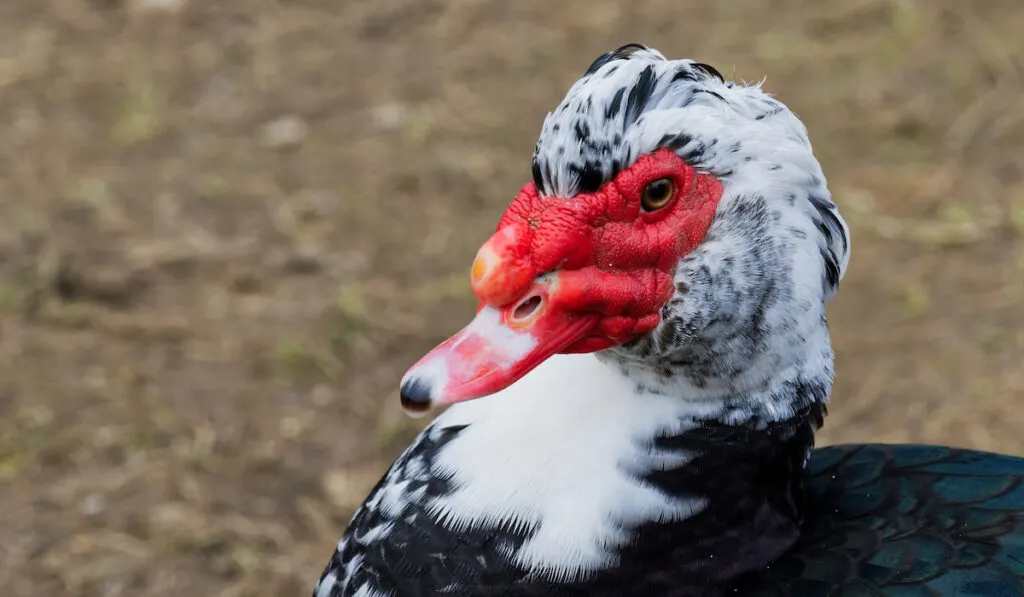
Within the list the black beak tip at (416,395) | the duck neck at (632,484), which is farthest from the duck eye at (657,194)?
the black beak tip at (416,395)

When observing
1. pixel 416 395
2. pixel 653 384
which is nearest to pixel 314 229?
pixel 653 384

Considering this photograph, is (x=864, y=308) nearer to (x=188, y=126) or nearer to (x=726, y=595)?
(x=726, y=595)

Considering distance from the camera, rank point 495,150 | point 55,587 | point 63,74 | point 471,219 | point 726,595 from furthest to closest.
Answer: point 63,74
point 495,150
point 471,219
point 55,587
point 726,595

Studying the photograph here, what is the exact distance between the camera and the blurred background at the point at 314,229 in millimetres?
3738

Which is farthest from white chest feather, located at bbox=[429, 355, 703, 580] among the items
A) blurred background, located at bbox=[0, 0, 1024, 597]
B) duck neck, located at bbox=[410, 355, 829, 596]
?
blurred background, located at bbox=[0, 0, 1024, 597]

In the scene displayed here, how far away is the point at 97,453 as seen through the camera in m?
3.83

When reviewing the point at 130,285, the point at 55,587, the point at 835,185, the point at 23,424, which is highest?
the point at 835,185

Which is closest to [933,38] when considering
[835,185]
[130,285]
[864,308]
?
[835,185]

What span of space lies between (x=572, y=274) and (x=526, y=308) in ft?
0.30

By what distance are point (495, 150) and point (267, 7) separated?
1.72 metres

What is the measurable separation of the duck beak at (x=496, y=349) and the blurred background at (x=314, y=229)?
1.87 m

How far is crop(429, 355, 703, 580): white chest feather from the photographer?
1984 millimetres

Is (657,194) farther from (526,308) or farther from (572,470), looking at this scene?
(572,470)

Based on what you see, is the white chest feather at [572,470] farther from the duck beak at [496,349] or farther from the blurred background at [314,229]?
the blurred background at [314,229]
